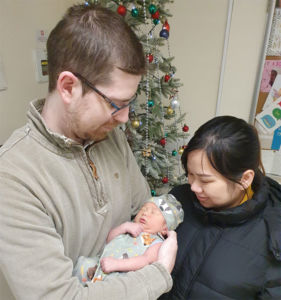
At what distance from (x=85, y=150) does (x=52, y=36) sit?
1.47 ft

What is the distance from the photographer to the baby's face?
1.33 meters

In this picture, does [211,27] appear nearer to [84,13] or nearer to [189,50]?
[189,50]

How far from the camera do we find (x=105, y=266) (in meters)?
1.05

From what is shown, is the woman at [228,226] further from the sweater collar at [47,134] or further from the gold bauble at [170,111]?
the gold bauble at [170,111]

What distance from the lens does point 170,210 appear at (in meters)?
1.34

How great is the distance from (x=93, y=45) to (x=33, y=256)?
0.70 m

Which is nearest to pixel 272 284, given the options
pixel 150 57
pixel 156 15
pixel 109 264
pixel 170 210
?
pixel 170 210

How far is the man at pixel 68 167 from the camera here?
0.81m

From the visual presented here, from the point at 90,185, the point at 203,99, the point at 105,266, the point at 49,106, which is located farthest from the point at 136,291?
the point at 203,99

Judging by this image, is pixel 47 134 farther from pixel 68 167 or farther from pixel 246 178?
pixel 246 178

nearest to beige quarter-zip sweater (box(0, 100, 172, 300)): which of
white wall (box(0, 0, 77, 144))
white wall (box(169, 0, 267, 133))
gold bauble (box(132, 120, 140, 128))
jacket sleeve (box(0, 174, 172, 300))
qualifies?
jacket sleeve (box(0, 174, 172, 300))

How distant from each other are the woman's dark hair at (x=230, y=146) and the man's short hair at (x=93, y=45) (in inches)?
19.2

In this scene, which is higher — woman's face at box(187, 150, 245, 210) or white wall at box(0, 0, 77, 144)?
white wall at box(0, 0, 77, 144)

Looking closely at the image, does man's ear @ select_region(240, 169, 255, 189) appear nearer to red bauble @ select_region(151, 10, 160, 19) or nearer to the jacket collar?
the jacket collar
